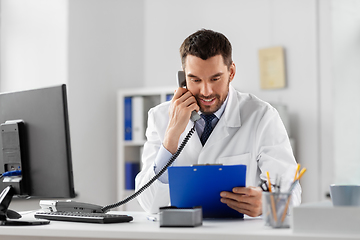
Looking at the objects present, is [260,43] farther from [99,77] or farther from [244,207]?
[244,207]

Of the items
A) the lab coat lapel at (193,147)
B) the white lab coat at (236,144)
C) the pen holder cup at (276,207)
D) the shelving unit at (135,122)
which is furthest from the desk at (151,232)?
the shelving unit at (135,122)

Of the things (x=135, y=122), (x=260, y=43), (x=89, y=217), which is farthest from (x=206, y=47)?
(x=135, y=122)

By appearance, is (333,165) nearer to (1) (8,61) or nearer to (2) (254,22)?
(2) (254,22)

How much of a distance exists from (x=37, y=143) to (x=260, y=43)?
8.26 feet

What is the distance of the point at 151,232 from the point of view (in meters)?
1.23

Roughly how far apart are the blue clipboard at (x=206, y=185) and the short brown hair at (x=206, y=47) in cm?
66

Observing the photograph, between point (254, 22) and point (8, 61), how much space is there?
6.22 feet

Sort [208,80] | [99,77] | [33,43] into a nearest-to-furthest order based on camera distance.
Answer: [208,80] → [33,43] → [99,77]

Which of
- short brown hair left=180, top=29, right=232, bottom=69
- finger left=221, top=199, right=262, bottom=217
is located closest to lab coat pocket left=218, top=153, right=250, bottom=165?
short brown hair left=180, top=29, right=232, bottom=69

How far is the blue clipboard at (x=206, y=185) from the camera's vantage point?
1463mm

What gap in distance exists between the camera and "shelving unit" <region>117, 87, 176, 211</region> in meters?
3.85

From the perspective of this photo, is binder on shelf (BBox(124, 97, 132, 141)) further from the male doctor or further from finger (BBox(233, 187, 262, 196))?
finger (BBox(233, 187, 262, 196))

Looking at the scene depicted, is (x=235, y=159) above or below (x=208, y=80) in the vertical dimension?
below

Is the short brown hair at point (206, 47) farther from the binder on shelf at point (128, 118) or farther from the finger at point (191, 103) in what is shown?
the binder on shelf at point (128, 118)
